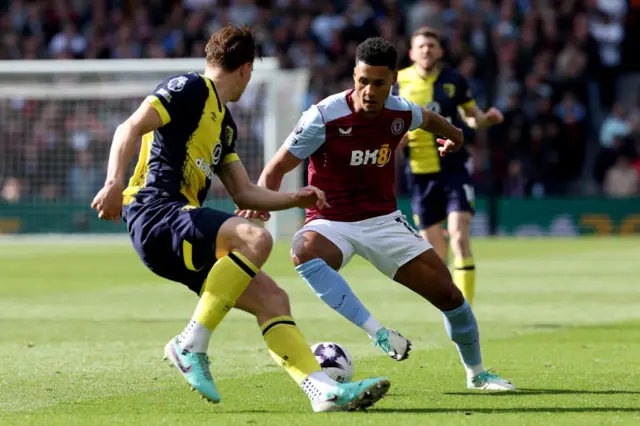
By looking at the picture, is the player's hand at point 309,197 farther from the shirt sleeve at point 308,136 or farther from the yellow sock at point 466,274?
the yellow sock at point 466,274

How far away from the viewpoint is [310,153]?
7402 millimetres

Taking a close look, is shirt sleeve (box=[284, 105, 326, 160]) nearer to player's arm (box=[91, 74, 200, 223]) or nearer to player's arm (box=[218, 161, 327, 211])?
player's arm (box=[218, 161, 327, 211])

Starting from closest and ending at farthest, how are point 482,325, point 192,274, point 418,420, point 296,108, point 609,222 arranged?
point 418,420 < point 192,274 < point 482,325 < point 296,108 < point 609,222

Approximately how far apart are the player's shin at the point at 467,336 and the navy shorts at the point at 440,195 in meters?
3.87

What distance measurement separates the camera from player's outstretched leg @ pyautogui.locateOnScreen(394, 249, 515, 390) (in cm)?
715

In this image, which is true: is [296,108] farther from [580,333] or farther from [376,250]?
[376,250]

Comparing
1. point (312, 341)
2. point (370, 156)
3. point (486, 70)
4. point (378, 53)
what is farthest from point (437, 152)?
point (486, 70)

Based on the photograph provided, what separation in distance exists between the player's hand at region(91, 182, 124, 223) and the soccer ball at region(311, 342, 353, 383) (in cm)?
181

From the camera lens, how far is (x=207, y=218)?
245 inches

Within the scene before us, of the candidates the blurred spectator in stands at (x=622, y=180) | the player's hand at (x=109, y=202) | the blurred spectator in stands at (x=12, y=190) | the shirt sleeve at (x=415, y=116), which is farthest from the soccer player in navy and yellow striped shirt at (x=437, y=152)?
the blurred spectator in stands at (x=622, y=180)

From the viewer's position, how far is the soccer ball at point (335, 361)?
7.10 m

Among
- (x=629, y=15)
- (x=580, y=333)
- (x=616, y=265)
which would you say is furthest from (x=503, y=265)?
(x=629, y=15)

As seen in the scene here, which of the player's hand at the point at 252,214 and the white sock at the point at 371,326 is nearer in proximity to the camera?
the white sock at the point at 371,326

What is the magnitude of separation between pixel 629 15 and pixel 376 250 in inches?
914
